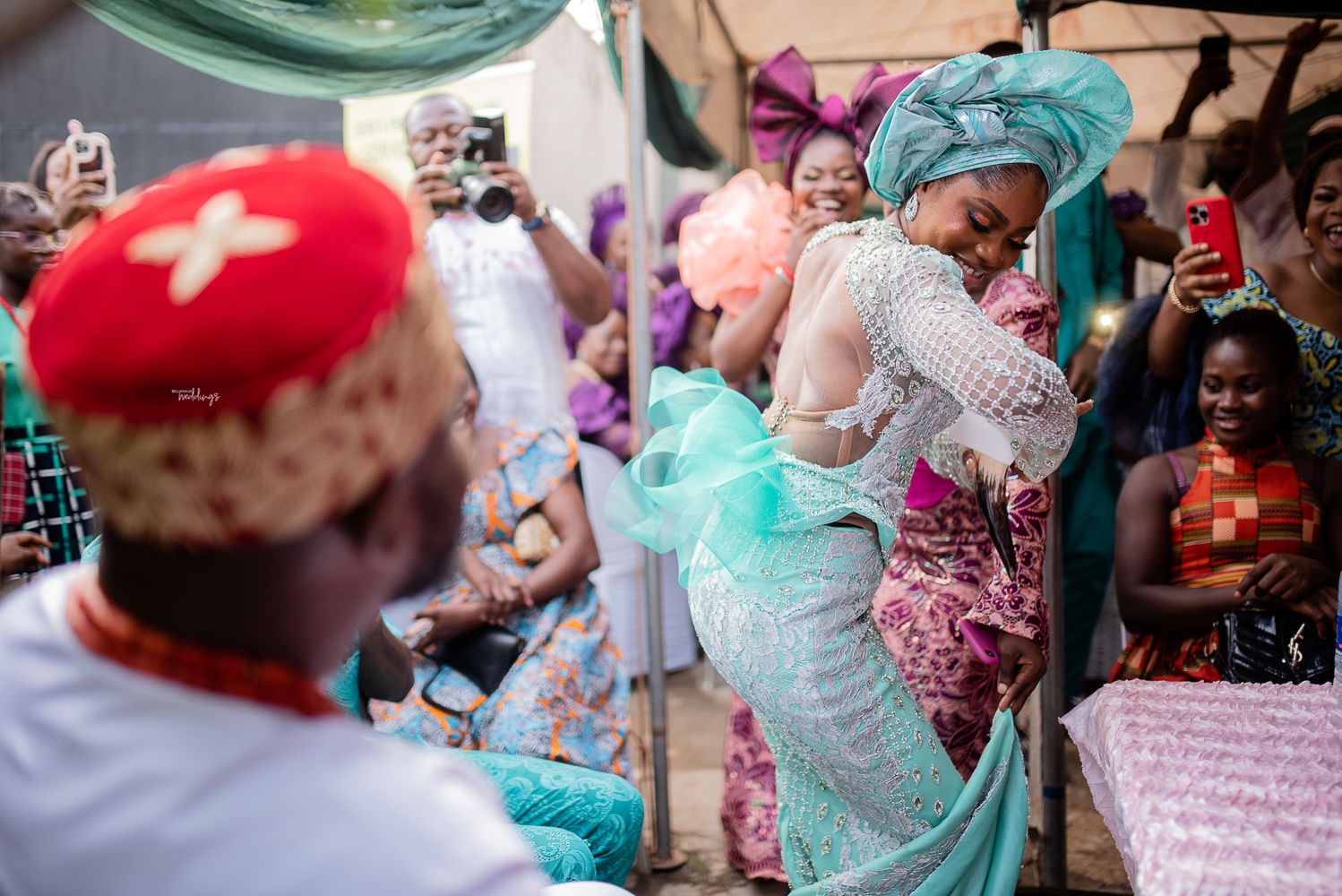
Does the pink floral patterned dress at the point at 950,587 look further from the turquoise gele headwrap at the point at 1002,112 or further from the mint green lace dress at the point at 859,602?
the turquoise gele headwrap at the point at 1002,112

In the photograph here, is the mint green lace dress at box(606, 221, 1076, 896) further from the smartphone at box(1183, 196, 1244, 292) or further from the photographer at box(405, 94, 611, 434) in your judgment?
the photographer at box(405, 94, 611, 434)

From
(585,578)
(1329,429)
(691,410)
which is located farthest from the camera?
(585,578)

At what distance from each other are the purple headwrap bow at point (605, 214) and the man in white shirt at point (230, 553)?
413cm

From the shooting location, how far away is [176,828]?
677mm

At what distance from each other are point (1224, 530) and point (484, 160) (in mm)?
2237

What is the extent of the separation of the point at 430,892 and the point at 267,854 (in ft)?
0.35

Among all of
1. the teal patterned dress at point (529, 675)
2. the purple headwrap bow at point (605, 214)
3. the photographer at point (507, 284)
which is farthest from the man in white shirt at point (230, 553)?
the purple headwrap bow at point (605, 214)

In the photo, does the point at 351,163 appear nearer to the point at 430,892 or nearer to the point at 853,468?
the point at 430,892

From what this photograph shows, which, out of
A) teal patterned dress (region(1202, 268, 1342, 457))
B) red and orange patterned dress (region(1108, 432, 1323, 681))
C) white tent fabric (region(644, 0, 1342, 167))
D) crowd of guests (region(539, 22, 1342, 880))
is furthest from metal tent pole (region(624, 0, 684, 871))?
teal patterned dress (region(1202, 268, 1342, 457))

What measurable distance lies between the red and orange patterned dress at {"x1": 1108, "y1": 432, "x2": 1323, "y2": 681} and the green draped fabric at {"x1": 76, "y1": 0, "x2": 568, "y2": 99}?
1986 mm

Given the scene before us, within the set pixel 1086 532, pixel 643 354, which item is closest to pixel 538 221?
pixel 643 354

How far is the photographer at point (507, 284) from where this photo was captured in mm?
3260

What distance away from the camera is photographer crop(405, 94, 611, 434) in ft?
10.7

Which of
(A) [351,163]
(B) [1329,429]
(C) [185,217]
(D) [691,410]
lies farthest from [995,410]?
(B) [1329,429]
